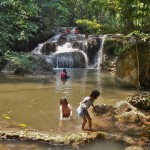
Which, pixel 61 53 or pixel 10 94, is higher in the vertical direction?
pixel 61 53

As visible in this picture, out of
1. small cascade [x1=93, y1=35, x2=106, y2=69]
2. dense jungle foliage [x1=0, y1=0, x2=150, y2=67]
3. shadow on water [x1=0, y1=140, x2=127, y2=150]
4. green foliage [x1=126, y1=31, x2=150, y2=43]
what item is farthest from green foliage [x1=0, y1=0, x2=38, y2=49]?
shadow on water [x1=0, y1=140, x2=127, y2=150]

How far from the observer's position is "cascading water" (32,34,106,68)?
28188 mm

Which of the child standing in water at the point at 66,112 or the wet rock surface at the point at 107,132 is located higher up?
the child standing in water at the point at 66,112

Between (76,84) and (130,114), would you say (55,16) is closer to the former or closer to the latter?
(76,84)

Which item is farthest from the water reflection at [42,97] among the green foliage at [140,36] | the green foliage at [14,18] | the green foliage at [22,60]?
the green foliage at [14,18]

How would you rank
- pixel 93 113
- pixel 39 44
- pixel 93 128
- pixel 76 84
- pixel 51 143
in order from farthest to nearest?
pixel 39 44
pixel 76 84
pixel 93 113
pixel 93 128
pixel 51 143

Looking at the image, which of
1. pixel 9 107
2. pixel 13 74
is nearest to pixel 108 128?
pixel 9 107

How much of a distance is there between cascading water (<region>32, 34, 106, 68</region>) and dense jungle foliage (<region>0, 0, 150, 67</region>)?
1.96 metres

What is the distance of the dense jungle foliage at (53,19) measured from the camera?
15.2 meters

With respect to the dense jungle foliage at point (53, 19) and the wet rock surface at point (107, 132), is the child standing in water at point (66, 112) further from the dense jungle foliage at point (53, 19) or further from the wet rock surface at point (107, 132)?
the dense jungle foliage at point (53, 19)

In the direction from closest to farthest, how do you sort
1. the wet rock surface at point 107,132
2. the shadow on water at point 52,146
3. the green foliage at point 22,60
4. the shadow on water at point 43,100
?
the shadow on water at point 52,146, the wet rock surface at point 107,132, the shadow on water at point 43,100, the green foliage at point 22,60

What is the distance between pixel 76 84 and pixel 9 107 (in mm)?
6719

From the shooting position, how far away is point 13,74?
21703mm

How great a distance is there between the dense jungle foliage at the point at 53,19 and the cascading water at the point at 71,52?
6.43 ft
